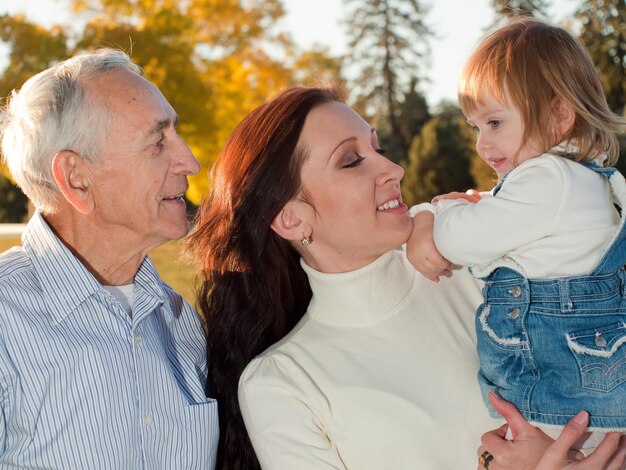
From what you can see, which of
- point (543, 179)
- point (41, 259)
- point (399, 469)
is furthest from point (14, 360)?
point (543, 179)

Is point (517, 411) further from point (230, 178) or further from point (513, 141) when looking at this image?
point (230, 178)

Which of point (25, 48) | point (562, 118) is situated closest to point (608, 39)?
point (25, 48)

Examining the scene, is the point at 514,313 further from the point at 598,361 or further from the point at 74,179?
the point at 74,179

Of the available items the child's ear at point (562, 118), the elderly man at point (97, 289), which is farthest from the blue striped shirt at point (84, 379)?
the child's ear at point (562, 118)

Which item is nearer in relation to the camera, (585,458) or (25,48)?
(585,458)

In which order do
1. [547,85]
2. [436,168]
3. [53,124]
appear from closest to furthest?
[547,85], [53,124], [436,168]

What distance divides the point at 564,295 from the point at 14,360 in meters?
1.76

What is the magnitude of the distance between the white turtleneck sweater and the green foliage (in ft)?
74.4

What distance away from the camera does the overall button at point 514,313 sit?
275cm

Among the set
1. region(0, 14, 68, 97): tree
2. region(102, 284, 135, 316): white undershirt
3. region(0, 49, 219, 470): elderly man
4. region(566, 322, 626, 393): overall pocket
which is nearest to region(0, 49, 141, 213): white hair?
region(0, 49, 219, 470): elderly man

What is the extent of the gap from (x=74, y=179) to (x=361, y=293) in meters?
1.13

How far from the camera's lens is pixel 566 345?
2.70 m

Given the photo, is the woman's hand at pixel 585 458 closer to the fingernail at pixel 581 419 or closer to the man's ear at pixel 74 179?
the fingernail at pixel 581 419

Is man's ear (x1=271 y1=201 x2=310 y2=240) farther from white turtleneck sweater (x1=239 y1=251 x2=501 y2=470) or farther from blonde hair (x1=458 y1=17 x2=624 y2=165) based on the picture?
blonde hair (x1=458 y1=17 x2=624 y2=165)
